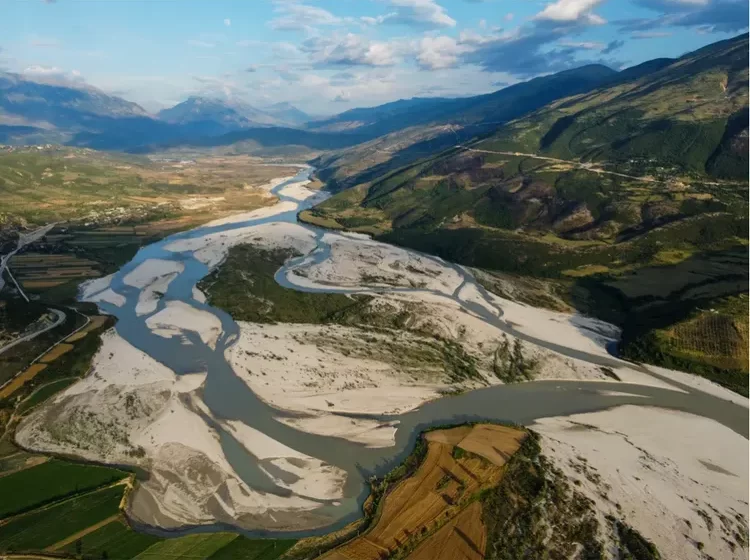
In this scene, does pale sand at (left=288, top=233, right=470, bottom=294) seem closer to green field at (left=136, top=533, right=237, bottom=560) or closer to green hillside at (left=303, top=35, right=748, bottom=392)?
green hillside at (left=303, top=35, right=748, bottom=392)

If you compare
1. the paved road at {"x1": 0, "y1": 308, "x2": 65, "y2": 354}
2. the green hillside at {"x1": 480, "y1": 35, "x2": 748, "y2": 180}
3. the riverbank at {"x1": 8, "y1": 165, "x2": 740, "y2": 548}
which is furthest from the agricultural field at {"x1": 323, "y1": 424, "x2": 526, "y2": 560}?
the green hillside at {"x1": 480, "y1": 35, "x2": 748, "y2": 180}

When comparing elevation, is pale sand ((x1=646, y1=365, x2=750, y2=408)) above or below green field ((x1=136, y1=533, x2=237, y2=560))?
below

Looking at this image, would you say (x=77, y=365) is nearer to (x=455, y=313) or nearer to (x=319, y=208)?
(x=455, y=313)

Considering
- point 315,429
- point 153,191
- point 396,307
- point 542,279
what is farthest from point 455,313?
point 153,191

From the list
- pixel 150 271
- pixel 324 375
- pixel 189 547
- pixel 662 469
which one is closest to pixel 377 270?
pixel 324 375

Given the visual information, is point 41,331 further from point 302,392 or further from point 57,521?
point 57,521
